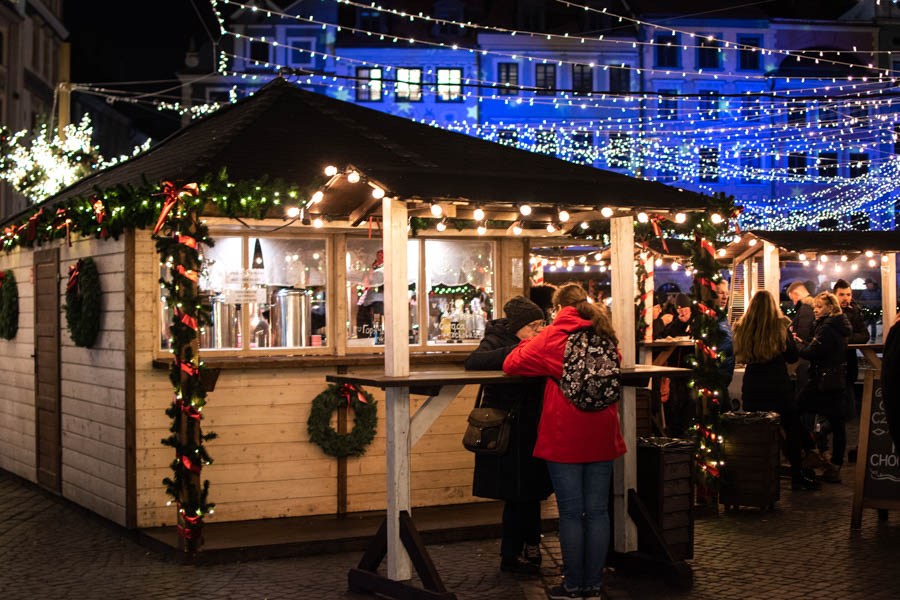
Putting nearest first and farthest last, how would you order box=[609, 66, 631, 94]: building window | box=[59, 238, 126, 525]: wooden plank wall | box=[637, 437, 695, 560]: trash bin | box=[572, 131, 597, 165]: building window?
box=[637, 437, 695, 560]: trash bin
box=[59, 238, 126, 525]: wooden plank wall
box=[572, 131, 597, 165]: building window
box=[609, 66, 631, 94]: building window

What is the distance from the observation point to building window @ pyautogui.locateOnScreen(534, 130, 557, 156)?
4388 cm

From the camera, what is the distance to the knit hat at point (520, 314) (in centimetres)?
744

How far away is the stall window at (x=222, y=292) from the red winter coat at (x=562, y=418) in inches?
144

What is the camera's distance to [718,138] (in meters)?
44.7

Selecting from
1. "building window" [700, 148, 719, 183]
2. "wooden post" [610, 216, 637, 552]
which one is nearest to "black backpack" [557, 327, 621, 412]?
"wooden post" [610, 216, 637, 552]

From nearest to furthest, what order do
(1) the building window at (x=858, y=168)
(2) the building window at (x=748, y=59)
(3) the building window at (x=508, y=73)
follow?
1. (1) the building window at (x=858, y=168)
2. (3) the building window at (x=508, y=73)
3. (2) the building window at (x=748, y=59)

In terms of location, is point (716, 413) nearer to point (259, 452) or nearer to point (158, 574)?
point (259, 452)

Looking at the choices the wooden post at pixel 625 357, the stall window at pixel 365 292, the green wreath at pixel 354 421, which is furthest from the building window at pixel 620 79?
the wooden post at pixel 625 357

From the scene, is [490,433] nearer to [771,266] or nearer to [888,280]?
[771,266]

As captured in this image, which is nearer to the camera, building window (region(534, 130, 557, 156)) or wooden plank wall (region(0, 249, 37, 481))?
wooden plank wall (region(0, 249, 37, 481))

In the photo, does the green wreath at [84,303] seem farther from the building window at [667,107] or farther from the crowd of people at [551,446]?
the building window at [667,107]

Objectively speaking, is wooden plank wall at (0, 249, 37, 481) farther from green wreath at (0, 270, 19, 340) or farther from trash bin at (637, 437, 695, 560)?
trash bin at (637, 437, 695, 560)

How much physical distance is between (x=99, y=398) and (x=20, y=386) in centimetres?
320

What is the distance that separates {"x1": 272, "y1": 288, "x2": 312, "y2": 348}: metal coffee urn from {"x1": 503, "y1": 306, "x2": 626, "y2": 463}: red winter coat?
11.4 ft
